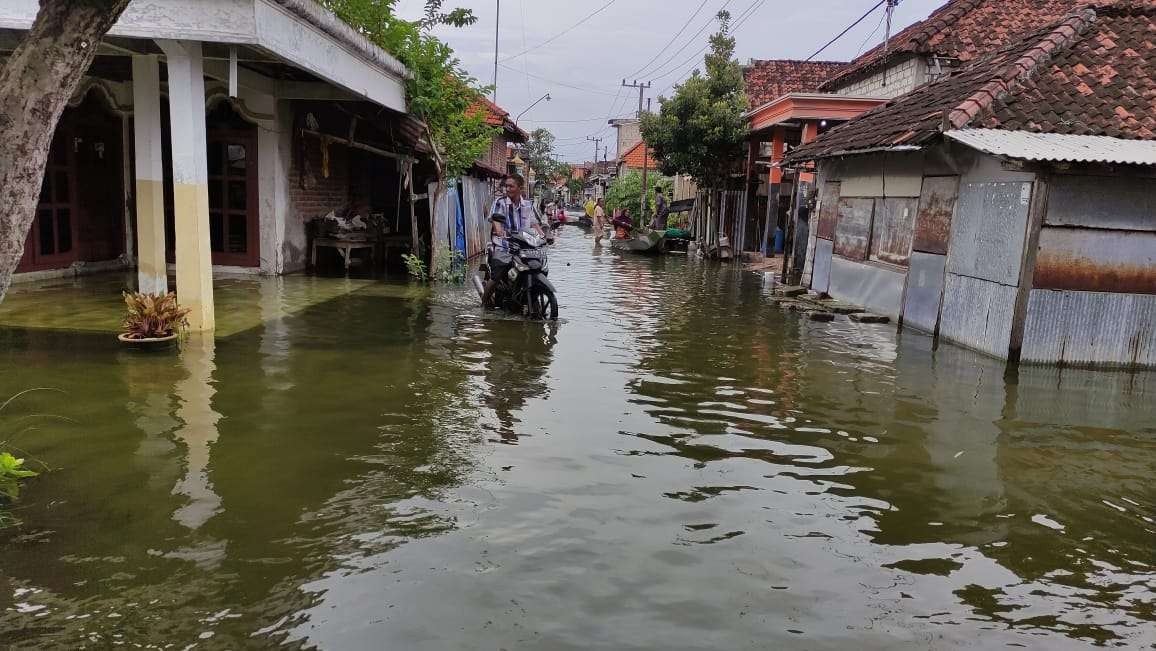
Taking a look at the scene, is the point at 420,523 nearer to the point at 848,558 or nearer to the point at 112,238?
the point at 848,558

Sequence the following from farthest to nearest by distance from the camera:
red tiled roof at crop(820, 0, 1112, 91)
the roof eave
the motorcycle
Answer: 1. red tiled roof at crop(820, 0, 1112, 91)
2. the motorcycle
3. the roof eave

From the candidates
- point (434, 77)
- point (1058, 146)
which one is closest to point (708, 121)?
point (434, 77)

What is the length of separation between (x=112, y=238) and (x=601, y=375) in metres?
10.0

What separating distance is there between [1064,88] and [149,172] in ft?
34.6

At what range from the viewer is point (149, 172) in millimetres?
9320

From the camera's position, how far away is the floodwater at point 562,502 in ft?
11.2

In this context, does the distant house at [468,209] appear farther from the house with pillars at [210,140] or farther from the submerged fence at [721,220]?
the submerged fence at [721,220]

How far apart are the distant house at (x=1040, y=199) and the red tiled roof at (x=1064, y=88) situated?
0.02 m

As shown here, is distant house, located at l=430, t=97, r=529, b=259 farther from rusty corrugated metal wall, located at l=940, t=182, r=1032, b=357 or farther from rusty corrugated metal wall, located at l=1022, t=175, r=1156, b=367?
rusty corrugated metal wall, located at l=1022, t=175, r=1156, b=367

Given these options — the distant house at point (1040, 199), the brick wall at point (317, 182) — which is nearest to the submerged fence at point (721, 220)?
the brick wall at point (317, 182)

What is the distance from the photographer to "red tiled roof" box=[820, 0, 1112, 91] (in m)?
17.2

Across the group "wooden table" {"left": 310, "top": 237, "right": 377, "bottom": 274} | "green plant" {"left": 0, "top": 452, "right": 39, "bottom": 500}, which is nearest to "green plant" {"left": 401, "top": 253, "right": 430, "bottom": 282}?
"wooden table" {"left": 310, "top": 237, "right": 377, "bottom": 274}

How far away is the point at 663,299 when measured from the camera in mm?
14297

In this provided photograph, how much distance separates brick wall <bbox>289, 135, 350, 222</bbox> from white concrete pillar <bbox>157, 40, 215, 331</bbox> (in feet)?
20.9
